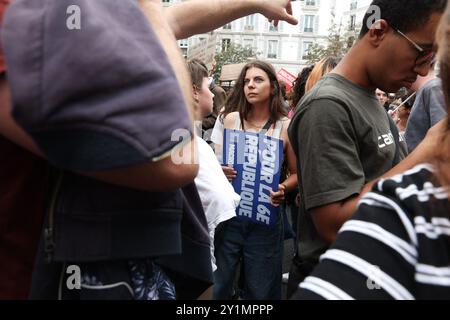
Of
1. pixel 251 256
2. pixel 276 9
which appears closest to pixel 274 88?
pixel 251 256

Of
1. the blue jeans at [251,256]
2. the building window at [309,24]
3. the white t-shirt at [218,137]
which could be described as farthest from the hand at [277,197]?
the building window at [309,24]

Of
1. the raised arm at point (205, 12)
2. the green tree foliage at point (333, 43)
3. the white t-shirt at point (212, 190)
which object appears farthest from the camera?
the green tree foliage at point (333, 43)

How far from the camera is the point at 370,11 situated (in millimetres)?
1662

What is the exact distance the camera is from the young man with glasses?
4.66 ft

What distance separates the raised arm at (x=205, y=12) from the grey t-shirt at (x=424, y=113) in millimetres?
1810

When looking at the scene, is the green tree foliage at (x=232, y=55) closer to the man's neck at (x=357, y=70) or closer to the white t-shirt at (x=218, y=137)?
the white t-shirt at (x=218, y=137)

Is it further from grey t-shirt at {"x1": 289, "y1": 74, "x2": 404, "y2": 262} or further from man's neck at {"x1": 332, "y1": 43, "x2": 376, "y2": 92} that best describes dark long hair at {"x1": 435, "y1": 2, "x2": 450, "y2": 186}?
man's neck at {"x1": 332, "y1": 43, "x2": 376, "y2": 92}

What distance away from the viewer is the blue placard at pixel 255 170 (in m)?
2.88

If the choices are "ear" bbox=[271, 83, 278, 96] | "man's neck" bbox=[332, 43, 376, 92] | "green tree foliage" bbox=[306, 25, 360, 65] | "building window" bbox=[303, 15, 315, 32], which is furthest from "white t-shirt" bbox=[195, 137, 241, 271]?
"building window" bbox=[303, 15, 315, 32]

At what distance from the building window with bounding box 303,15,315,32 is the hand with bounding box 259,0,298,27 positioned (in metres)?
52.4

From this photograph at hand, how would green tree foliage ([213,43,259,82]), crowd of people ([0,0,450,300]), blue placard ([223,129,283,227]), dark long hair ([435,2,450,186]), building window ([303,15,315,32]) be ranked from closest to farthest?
crowd of people ([0,0,450,300]) < dark long hair ([435,2,450,186]) < blue placard ([223,129,283,227]) < green tree foliage ([213,43,259,82]) < building window ([303,15,315,32])
